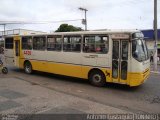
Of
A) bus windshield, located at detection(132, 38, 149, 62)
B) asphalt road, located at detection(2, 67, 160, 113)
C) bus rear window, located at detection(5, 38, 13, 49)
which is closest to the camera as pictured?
asphalt road, located at detection(2, 67, 160, 113)

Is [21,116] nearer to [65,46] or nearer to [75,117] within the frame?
[75,117]

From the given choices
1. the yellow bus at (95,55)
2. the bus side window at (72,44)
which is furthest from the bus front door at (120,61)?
the bus side window at (72,44)

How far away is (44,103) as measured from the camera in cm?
805

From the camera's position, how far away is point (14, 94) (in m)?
9.31

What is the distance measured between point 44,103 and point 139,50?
4.85 metres

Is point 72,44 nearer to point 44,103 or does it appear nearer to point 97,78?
point 97,78

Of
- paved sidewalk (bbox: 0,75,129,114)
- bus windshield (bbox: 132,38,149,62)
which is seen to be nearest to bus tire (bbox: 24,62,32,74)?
paved sidewalk (bbox: 0,75,129,114)

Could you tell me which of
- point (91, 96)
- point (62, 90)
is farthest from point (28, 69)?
point (91, 96)

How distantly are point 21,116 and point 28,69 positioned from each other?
29.7ft

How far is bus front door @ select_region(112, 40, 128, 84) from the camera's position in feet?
33.7

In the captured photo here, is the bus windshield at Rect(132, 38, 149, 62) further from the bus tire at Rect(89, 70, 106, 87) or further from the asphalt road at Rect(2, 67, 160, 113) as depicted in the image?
the bus tire at Rect(89, 70, 106, 87)

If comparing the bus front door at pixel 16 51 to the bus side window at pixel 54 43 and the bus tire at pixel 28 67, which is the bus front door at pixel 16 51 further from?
the bus side window at pixel 54 43

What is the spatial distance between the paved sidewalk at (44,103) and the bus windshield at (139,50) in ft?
10.3

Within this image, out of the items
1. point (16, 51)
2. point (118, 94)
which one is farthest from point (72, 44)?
point (16, 51)
